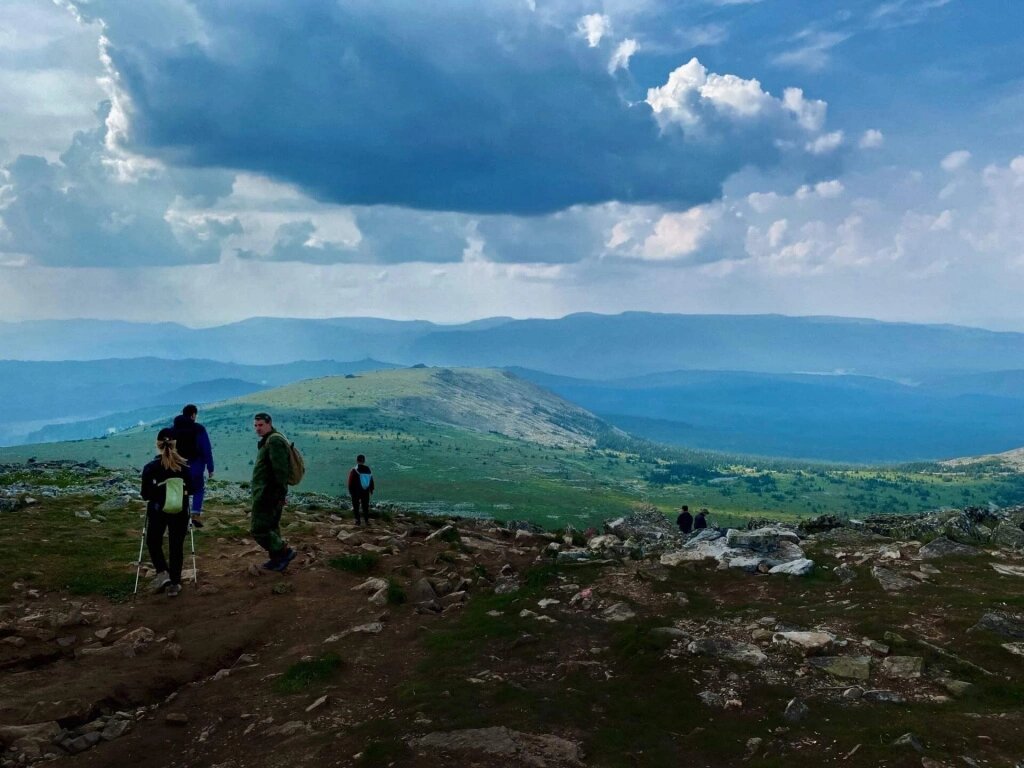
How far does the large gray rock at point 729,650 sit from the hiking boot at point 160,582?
14.0 metres

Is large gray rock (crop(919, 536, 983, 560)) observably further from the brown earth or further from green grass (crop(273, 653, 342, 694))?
green grass (crop(273, 653, 342, 694))

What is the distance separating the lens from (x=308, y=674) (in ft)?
42.7

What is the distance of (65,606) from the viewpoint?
1641cm

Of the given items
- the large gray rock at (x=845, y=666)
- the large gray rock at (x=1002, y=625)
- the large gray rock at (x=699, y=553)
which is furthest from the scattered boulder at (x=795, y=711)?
the large gray rock at (x=699, y=553)

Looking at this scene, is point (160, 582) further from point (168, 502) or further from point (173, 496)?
point (173, 496)

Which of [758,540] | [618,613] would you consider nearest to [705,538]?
[758,540]

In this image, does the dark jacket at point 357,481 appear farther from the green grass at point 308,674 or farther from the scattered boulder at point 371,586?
the green grass at point 308,674

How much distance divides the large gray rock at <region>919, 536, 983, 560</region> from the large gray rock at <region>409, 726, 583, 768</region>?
15.1m

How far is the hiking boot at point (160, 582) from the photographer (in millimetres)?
17672

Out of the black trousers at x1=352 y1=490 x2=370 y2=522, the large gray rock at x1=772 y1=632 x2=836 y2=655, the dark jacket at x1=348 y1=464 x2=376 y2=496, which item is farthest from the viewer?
the black trousers at x1=352 y1=490 x2=370 y2=522

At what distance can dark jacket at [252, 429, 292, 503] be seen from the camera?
18078mm

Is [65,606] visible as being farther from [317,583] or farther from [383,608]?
[383,608]

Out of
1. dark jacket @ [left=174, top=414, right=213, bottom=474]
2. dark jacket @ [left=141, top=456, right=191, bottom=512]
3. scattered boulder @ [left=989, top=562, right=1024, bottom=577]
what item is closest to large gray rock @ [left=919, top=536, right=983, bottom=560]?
scattered boulder @ [left=989, top=562, right=1024, bottom=577]

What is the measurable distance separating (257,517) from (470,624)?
704cm
